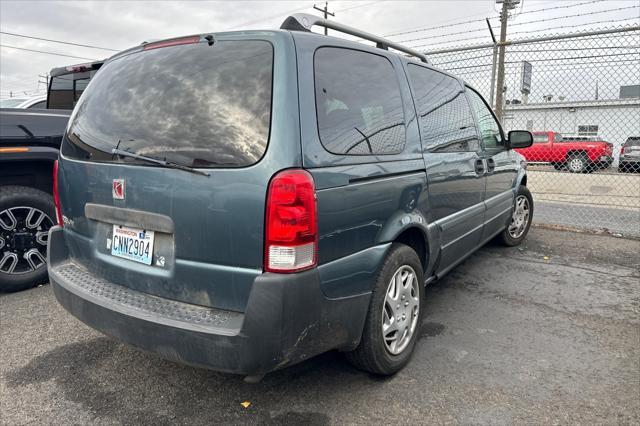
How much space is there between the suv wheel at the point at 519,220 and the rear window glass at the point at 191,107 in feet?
13.5

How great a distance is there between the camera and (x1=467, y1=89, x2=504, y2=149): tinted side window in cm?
410

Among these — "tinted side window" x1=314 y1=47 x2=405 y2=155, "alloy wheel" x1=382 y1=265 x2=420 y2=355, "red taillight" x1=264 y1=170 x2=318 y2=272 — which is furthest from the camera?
"alloy wheel" x1=382 y1=265 x2=420 y2=355

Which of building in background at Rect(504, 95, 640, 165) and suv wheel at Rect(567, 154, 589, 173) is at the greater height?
building in background at Rect(504, 95, 640, 165)

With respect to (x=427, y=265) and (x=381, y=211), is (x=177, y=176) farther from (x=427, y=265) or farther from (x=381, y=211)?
(x=427, y=265)

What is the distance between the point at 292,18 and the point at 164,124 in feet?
3.24

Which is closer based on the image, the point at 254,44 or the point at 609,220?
the point at 254,44

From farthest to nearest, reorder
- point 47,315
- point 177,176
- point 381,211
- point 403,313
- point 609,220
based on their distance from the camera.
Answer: point 609,220 → point 47,315 → point 403,313 → point 381,211 → point 177,176

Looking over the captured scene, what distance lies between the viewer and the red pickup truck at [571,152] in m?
16.6

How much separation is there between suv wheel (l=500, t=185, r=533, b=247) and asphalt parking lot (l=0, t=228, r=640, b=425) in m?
1.54

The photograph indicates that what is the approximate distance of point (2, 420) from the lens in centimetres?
230

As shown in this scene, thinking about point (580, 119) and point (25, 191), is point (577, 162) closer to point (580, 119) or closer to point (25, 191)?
point (580, 119)

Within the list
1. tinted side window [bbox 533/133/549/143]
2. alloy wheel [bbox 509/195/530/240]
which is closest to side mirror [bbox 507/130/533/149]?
alloy wheel [bbox 509/195/530/240]

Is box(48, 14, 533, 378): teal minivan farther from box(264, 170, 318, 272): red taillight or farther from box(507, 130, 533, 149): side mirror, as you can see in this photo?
box(507, 130, 533, 149): side mirror

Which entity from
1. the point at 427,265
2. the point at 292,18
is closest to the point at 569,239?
the point at 427,265
